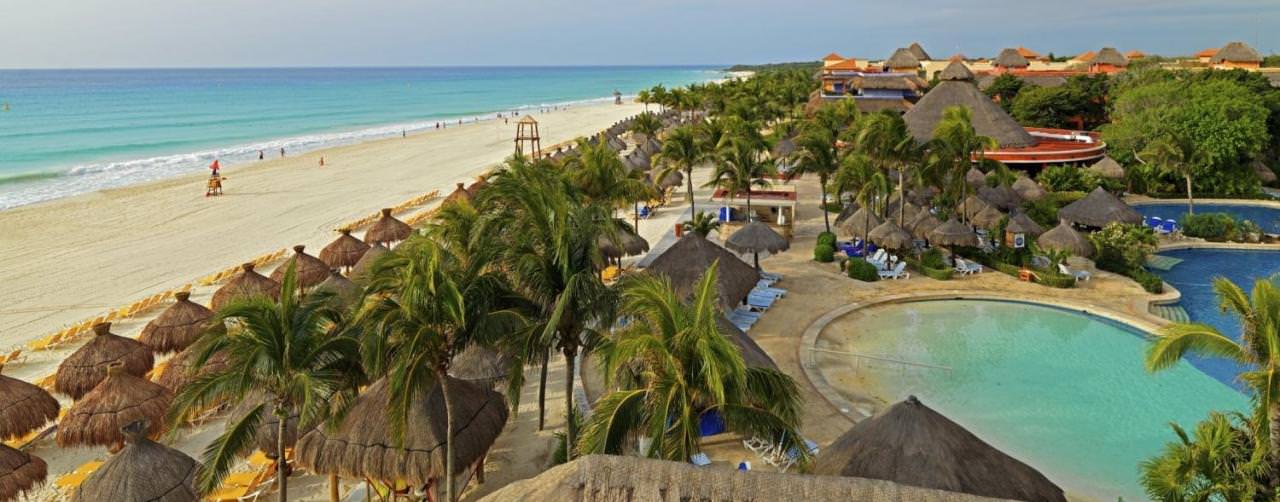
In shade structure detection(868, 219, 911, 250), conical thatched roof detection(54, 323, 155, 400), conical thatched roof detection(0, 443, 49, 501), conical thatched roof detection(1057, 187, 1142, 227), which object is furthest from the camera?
conical thatched roof detection(1057, 187, 1142, 227)

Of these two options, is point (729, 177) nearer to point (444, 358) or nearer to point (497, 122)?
point (444, 358)

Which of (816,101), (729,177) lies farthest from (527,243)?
(816,101)

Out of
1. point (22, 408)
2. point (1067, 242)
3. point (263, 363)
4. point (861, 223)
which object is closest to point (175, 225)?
point (22, 408)

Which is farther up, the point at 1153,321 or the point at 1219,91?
the point at 1219,91

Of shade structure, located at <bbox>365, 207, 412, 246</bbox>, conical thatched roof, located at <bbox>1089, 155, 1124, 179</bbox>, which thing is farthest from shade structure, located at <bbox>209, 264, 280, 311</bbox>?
conical thatched roof, located at <bbox>1089, 155, 1124, 179</bbox>

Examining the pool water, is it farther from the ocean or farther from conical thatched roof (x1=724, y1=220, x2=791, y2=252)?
the ocean

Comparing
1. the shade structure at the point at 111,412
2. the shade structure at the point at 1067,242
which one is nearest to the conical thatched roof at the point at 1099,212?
the shade structure at the point at 1067,242
